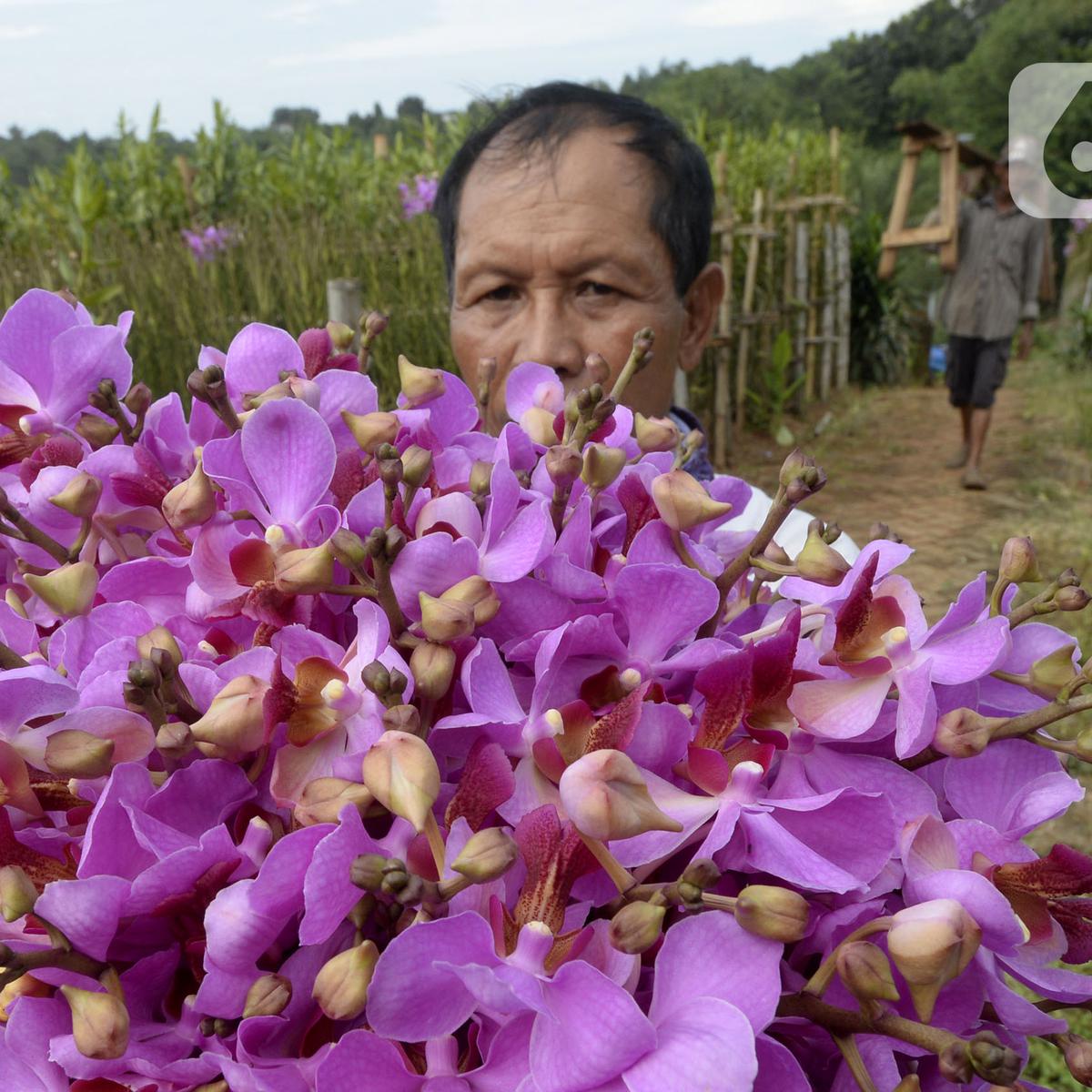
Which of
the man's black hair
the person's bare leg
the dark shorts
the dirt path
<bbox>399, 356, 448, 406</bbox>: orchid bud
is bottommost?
the dirt path

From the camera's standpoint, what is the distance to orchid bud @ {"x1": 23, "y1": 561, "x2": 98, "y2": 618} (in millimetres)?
357

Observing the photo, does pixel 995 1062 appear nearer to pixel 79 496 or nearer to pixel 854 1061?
pixel 854 1061

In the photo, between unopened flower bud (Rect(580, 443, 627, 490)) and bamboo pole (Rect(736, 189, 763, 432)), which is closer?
unopened flower bud (Rect(580, 443, 627, 490))

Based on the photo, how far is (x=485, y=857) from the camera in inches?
10.7

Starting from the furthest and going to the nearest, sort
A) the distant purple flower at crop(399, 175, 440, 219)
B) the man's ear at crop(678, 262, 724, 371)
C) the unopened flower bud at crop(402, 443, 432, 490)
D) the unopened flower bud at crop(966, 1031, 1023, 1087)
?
the distant purple flower at crop(399, 175, 440, 219), the man's ear at crop(678, 262, 724, 371), the unopened flower bud at crop(402, 443, 432, 490), the unopened flower bud at crop(966, 1031, 1023, 1087)

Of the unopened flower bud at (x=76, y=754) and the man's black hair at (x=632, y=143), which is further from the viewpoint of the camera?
the man's black hair at (x=632, y=143)

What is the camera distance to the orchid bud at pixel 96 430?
0.43 m

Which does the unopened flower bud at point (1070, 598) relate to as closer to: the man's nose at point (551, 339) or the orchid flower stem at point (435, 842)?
the orchid flower stem at point (435, 842)

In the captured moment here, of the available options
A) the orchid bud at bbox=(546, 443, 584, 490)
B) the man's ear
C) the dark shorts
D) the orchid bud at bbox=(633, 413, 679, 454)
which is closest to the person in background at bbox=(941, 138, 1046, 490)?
the dark shorts

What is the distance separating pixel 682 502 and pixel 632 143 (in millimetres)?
1258

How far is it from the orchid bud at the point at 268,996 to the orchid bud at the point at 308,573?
11cm

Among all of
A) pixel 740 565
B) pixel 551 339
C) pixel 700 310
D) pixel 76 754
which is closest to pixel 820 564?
pixel 740 565

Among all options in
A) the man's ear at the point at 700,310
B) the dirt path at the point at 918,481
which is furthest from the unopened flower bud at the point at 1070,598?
the dirt path at the point at 918,481

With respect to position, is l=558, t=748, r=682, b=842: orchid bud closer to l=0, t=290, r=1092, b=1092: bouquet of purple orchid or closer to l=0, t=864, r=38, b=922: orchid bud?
l=0, t=290, r=1092, b=1092: bouquet of purple orchid
